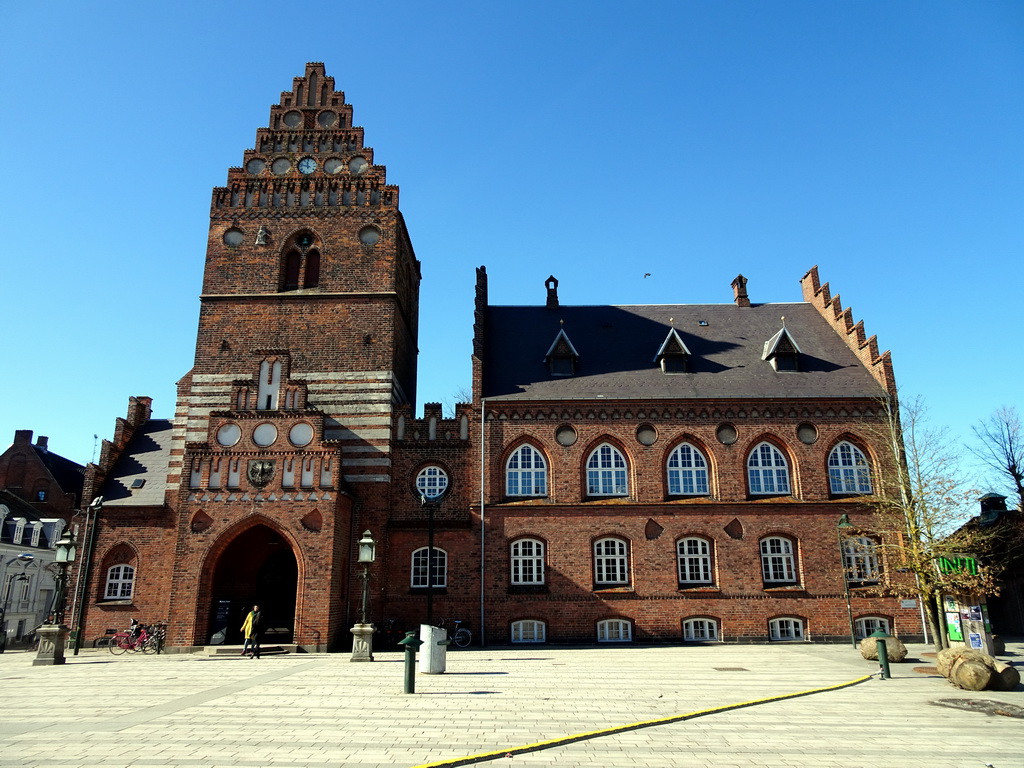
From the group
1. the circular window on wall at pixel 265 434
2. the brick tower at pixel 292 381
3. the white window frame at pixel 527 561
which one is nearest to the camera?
the brick tower at pixel 292 381

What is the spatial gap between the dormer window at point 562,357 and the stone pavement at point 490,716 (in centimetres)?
1325

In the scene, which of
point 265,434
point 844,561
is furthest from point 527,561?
point 844,561

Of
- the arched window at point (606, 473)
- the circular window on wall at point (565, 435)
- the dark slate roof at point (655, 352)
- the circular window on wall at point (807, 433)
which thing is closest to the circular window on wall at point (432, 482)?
the dark slate roof at point (655, 352)

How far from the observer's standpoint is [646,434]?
28.5 metres

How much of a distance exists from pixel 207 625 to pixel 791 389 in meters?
25.3

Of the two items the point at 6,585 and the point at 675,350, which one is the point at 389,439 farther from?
the point at 6,585

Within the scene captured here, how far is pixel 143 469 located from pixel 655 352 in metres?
23.6

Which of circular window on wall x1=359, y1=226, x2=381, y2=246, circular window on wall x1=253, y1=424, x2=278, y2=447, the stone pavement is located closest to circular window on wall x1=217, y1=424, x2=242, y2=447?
circular window on wall x1=253, y1=424, x2=278, y2=447

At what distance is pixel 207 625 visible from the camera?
24.9 metres

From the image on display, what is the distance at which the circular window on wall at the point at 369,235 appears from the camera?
3038 centimetres

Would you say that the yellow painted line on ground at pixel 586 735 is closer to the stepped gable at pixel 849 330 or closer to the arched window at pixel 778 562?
the arched window at pixel 778 562

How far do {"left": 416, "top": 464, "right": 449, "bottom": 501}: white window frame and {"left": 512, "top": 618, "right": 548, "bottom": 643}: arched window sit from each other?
19.9 ft

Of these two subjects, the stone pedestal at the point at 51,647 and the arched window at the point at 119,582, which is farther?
the arched window at the point at 119,582

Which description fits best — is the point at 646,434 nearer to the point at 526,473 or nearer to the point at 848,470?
the point at 526,473
